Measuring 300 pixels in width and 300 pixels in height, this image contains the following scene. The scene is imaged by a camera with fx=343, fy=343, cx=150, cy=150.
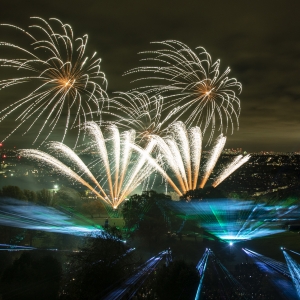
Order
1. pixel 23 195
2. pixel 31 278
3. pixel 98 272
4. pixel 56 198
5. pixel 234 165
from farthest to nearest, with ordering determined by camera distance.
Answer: pixel 56 198 < pixel 234 165 < pixel 23 195 < pixel 31 278 < pixel 98 272

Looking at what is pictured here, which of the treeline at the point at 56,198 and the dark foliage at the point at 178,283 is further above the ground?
the treeline at the point at 56,198

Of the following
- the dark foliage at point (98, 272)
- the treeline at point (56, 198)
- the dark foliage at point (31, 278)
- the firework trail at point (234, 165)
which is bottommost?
the dark foliage at point (31, 278)

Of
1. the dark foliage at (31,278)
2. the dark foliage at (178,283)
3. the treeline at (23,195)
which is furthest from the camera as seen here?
the treeline at (23,195)

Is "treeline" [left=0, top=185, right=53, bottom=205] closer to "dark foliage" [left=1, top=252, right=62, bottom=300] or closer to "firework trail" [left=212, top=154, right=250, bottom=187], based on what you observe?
"firework trail" [left=212, top=154, right=250, bottom=187]

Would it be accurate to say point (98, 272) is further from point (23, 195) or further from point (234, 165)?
point (234, 165)

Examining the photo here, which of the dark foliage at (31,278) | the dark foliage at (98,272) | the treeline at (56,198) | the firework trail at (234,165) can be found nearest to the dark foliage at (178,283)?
the dark foliage at (98,272)

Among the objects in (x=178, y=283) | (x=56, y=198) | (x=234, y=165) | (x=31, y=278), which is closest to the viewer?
(x=178, y=283)

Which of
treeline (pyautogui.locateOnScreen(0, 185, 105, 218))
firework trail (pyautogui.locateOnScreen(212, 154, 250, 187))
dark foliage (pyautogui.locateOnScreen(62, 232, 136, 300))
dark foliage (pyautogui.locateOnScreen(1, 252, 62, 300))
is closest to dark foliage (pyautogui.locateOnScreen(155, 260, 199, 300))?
dark foliage (pyautogui.locateOnScreen(62, 232, 136, 300))

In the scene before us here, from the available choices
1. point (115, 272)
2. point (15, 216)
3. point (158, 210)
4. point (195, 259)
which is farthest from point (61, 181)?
point (115, 272)

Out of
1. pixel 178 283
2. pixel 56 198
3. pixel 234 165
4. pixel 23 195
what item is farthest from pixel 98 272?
pixel 56 198

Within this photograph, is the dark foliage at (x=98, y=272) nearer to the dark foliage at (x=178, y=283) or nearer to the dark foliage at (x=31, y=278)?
the dark foliage at (x=31, y=278)

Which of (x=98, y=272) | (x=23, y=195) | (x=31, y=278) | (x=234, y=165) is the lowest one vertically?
(x=31, y=278)

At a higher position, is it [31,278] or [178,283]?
[178,283]
